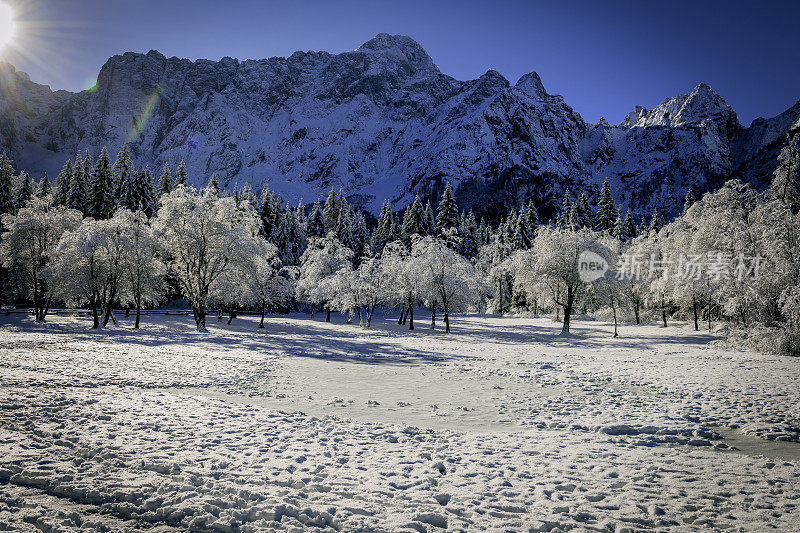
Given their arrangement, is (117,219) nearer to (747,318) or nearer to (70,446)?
(70,446)

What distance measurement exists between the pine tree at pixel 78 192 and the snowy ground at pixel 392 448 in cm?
5403

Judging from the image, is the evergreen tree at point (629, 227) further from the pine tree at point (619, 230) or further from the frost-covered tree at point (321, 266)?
the frost-covered tree at point (321, 266)

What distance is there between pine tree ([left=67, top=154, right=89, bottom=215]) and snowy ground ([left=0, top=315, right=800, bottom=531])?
54.0m

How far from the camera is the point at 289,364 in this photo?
18500 millimetres

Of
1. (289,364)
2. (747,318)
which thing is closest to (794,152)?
(747,318)

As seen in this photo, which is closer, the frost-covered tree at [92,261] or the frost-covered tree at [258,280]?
the frost-covered tree at [92,261]

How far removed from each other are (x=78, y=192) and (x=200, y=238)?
41.4m

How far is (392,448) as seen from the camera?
25.8ft

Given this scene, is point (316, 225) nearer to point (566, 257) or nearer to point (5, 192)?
point (5, 192)

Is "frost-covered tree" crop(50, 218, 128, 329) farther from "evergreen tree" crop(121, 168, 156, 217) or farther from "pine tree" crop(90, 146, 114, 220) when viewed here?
"evergreen tree" crop(121, 168, 156, 217)

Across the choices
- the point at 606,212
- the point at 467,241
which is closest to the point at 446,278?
the point at 467,241

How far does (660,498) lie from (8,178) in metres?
80.6

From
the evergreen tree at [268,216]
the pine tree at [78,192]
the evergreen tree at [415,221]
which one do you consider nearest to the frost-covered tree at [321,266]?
the evergreen tree at [268,216]

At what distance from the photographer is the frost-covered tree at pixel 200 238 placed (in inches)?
1314
